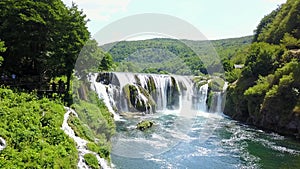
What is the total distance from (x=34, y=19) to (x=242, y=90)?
77.7 ft

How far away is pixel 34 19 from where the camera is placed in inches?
687

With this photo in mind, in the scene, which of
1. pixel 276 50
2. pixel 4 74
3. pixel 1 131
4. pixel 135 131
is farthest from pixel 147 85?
pixel 1 131

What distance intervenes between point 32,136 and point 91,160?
95.8 inches

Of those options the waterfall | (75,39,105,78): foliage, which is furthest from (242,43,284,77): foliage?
(75,39,105,78): foliage

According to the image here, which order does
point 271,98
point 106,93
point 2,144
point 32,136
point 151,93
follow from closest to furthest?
1. point 2,144
2. point 32,136
3. point 271,98
4. point 106,93
5. point 151,93

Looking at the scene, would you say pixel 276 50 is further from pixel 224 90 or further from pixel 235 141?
pixel 235 141

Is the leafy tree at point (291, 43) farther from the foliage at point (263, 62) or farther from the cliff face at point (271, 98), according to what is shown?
the cliff face at point (271, 98)

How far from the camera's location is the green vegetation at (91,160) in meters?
11.7

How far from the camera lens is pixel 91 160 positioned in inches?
468

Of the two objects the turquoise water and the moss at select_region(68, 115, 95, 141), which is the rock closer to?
the turquoise water

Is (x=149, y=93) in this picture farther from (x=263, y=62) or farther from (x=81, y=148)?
(x=81, y=148)

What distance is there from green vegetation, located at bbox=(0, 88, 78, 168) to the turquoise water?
12.8 ft

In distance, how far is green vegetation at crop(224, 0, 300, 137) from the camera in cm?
2552

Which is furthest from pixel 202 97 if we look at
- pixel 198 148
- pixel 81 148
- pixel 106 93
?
pixel 81 148
